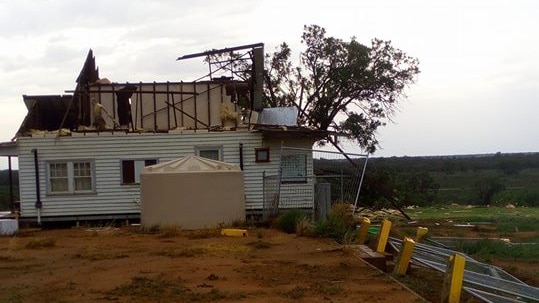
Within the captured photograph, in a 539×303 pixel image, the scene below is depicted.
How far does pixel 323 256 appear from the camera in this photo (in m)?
14.0

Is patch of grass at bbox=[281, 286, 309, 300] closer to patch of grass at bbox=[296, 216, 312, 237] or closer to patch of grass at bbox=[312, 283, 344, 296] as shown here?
patch of grass at bbox=[312, 283, 344, 296]

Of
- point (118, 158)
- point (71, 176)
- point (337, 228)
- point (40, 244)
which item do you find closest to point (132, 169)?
point (118, 158)

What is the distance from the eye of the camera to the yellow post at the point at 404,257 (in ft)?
40.1

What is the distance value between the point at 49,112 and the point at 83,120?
1367mm

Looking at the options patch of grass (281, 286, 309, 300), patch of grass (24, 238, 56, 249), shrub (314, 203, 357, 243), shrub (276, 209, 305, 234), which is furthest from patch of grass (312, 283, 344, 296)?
patch of grass (24, 238, 56, 249)

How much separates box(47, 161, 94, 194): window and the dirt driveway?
20.6 feet

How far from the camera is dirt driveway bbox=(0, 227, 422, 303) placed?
32.9 ft

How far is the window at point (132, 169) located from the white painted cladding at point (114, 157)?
14cm

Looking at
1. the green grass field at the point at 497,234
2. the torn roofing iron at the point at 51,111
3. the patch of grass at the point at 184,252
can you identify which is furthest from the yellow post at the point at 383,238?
the torn roofing iron at the point at 51,111

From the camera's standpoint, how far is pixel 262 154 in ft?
80.9

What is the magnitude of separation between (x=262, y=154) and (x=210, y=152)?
1.72 m

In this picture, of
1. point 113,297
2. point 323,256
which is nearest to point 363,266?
point 323,256

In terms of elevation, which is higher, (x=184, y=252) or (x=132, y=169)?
(x=132, y=169)

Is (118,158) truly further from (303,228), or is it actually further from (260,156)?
(303,228)
